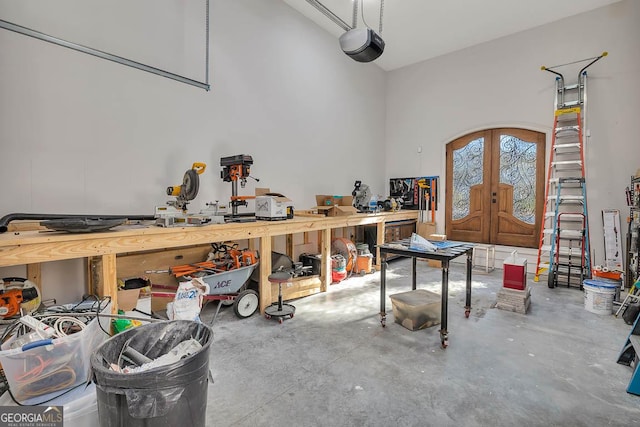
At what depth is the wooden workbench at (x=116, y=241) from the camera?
2016 mm

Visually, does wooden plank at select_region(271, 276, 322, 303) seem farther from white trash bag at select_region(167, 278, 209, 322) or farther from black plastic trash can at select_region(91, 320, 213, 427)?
black plastic trash can at select_region(91, 320, 213, 427)

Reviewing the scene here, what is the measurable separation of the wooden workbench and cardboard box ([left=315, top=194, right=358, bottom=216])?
1.79 ft

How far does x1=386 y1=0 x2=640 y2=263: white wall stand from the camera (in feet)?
14.8

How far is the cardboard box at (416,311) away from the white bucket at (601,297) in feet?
6.05

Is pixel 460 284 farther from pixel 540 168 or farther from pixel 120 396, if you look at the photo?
pixel 120 396

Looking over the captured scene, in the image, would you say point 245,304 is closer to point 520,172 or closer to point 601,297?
point 601,297

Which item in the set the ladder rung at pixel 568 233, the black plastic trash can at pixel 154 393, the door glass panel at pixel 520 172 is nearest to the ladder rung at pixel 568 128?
the door glass panel at pixel 520 172

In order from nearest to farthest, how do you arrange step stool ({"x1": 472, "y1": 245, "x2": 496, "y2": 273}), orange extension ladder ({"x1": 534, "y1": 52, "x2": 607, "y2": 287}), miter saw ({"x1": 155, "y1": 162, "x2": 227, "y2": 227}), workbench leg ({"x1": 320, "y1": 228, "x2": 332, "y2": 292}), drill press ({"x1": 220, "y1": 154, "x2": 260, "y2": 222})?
miter saw ({"x1": 155, "y1": 162, "x2": 227, "y2": 227})
drill press ({"x1": 220, "y1": 154, "x2": 260, "y2": 222})
workbench leg ({"x1": 320, "y1": 228, "x2": 332, "y2": 292})
orange extension ladder ({"x1": 534, "y1": 52, "x2": 607, "y2": 287})
step stool ({"x1": 472, "y1": 245, "x2": 496, "y2": 273})

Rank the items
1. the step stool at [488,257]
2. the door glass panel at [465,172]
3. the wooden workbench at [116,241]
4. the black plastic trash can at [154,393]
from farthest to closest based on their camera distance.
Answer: the door glass panel at [465,172] → the step stool at [488,257] → the wooden workbench at [116,241] → the black plastic trash can at [154,393]

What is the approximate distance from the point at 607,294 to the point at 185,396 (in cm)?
420

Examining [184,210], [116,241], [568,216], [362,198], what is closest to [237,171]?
[184,210]

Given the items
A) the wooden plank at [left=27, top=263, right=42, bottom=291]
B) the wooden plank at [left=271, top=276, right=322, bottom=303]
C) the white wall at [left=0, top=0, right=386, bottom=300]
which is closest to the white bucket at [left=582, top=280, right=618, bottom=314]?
the wooden plank at [left=271, top=276, right=322, bottom=303]

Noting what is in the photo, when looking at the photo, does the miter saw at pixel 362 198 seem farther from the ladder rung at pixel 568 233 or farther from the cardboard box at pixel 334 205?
the ladder rung at pixel 568 233

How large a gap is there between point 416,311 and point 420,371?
2.38 ft
